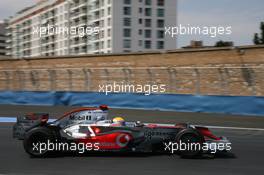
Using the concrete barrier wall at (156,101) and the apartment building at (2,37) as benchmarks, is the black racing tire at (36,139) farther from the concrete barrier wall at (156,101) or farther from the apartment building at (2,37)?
the apartment building at (2,37)

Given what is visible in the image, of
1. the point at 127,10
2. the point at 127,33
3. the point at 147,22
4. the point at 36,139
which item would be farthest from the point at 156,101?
the point at 147,22

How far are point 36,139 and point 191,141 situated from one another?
292cm

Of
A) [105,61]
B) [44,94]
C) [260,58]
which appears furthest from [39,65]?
[260,58]

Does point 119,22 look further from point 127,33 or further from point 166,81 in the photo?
point 166,81

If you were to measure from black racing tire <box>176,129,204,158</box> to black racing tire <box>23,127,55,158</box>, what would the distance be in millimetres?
2429

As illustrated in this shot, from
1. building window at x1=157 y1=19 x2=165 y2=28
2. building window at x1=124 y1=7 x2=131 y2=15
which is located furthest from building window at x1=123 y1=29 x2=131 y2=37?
building window at x1=157 y1=19 x2=165 y2=28

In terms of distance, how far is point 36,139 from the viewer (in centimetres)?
787

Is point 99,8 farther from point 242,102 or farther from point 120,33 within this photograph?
point 242,102

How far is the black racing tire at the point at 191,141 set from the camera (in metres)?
7.77

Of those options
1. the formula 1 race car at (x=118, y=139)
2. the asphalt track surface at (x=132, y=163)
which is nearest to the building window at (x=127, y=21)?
the asphalt track surface at (x=132, y=163)

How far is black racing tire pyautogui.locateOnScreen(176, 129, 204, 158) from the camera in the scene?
7.77m

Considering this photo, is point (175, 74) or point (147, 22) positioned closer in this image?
point (175, 74)

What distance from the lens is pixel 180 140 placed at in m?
7.80

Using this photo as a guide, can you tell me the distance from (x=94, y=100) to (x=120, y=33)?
5524cm
